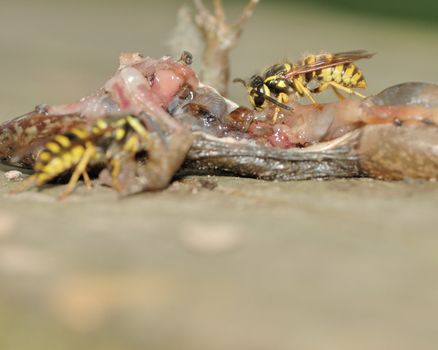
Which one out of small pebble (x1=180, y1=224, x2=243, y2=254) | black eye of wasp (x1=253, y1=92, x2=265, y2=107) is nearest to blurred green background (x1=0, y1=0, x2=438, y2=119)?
black eye of wasp (x1=253, y1=92, x2=265, y2=107)

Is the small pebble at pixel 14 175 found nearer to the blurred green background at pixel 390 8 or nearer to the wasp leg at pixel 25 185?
the wasp leg at pixel 25 185

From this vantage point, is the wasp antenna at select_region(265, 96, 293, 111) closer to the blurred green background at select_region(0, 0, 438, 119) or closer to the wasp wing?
the wasp wing

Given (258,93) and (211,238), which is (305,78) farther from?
(211,238)

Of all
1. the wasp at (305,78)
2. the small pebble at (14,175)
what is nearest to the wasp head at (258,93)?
the wasp at (305,78)

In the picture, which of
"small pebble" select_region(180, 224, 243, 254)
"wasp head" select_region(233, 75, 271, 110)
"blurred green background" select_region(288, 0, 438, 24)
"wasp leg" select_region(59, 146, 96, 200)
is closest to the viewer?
"small pebble" select_region(180, 224, 243, 254)

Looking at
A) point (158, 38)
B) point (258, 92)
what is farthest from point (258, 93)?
point (158, 38)

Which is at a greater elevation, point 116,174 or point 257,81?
point 257,81

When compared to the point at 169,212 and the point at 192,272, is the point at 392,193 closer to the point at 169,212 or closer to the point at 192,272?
the point at 169,212
